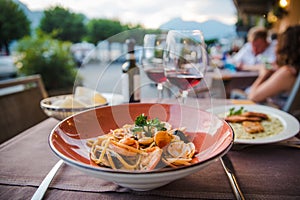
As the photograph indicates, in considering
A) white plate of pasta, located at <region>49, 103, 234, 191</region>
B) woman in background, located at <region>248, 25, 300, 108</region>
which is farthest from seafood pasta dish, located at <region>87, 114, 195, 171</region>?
woman in background, located at <region>248, 25, 300, 108</region>

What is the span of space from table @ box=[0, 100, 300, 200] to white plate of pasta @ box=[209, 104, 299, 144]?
37 mm

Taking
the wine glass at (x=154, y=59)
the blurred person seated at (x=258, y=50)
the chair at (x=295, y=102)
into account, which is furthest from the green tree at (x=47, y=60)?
the chair at (x=295, y=102)

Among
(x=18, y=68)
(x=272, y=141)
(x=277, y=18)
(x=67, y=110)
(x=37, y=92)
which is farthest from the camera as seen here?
(x=277, y=18)

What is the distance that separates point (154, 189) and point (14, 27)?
3.64 m

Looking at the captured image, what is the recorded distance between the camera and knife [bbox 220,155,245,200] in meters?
0.44

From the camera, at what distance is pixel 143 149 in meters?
0.45

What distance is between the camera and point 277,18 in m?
6.24

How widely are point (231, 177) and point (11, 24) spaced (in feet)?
12.0

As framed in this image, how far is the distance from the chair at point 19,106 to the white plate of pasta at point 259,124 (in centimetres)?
98

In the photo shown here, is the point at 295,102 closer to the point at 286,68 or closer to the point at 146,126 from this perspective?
the point at 286,68

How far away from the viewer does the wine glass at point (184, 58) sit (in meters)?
0.75

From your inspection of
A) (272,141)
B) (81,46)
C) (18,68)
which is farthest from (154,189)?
(81,46)

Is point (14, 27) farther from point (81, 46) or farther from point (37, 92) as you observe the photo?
point (81, 46)

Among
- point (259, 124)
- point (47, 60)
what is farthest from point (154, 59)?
point (47, 60)
